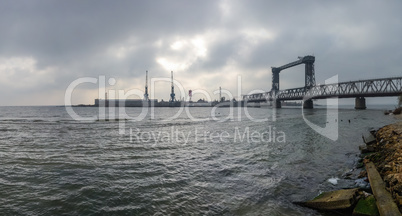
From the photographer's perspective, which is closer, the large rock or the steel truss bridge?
the large rock

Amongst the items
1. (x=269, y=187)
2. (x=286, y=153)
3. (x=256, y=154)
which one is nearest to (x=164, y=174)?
(x=269, y=187)

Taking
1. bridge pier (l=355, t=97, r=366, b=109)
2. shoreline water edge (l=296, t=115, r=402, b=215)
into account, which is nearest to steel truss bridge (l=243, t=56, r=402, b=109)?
bridge pier (l=355, t=97, r=366, b=109)

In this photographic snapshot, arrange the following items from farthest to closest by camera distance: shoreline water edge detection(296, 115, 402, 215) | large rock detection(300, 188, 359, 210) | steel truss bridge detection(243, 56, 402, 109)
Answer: steel truss bridge detection(243, 56, 402, 109) < large rock detection(300, 188, 359, 210) < shoreline water edge detection(296, 115, 402, 215)

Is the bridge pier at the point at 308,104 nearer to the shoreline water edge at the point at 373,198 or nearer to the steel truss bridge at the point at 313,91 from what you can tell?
the steel truss bridge at the point at 313,91

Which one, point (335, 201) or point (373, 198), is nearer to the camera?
point (373, 198)

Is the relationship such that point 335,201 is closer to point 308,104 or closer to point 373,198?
point 373,198

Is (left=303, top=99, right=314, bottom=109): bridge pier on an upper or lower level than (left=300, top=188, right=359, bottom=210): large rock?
upper

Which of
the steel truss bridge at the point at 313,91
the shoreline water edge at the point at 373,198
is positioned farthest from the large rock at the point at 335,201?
the steel truss bridge at the point at 313,91

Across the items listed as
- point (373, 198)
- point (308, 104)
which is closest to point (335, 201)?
point (373, 198)

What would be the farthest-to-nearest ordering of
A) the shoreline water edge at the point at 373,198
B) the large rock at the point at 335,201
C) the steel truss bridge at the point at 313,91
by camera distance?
the steel truss bridge at the point at 313,91 < the large rock at the point at 335,201 < the shoreline water edge at the point at 373,198

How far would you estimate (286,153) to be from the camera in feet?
51.0

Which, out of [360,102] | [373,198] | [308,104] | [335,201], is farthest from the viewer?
[308,104]

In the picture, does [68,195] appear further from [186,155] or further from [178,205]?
[186,155]

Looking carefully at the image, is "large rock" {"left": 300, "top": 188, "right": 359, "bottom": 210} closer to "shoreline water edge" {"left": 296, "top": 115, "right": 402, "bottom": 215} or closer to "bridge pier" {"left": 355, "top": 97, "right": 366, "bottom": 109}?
"shoreline water edge" {"left": 296, "top": 115, "right": 402, "bottom": 215}
